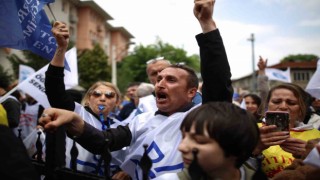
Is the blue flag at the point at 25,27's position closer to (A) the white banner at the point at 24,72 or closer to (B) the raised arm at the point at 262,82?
(B) the raised arm at the point at 262,82

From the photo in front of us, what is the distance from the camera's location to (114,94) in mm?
4020

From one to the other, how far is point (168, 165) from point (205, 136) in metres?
0.67

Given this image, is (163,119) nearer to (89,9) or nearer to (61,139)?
(61,139)

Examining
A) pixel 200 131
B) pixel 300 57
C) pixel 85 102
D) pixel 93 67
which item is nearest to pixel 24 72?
pixel 85 102

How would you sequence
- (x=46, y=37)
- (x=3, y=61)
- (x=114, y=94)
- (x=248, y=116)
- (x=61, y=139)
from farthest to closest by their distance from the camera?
(x=3, y=61), (x=114, y=94), (x=46, y=37), (x=61, y=139), (x=248, y=116)

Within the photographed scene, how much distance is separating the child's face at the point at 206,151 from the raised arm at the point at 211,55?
0.56 metres

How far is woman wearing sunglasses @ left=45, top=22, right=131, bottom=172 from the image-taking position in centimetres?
261

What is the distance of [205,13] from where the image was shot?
215 centimetres

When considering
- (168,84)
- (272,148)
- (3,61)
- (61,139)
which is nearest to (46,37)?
(168,84)

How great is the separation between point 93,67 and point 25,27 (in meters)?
37.3

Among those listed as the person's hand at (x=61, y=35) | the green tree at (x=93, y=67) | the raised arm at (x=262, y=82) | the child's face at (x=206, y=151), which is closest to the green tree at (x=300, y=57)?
A: the green tree at (x=93, y=67)

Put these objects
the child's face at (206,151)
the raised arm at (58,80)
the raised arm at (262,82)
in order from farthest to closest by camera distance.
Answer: the raised arm at (262,82)
the raised arm at (58,80)
the child's face at (206,151)

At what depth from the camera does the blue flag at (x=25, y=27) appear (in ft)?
9.62

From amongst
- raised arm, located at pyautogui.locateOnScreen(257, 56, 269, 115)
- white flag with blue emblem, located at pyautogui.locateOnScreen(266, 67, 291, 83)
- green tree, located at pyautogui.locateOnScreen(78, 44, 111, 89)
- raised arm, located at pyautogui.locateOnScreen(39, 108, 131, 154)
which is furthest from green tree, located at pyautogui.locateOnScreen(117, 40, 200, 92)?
raised arm, located at pyautogui.locateOnScreen(39, 108, 131, 154)
